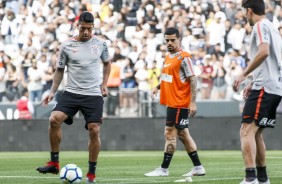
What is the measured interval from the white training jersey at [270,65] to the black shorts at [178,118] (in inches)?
136

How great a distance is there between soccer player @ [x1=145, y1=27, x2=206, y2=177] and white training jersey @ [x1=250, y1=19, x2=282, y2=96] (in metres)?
3.32

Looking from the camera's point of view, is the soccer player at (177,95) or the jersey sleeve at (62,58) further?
the soccer player at (177,95)

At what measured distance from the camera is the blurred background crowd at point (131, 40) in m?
26.0

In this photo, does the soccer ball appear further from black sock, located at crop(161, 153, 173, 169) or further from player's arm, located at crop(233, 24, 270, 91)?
player's arm, located at crop(233, 24, 270, 91)

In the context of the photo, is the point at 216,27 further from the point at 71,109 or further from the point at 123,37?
the point at 71,109

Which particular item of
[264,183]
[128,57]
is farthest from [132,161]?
[128,57]

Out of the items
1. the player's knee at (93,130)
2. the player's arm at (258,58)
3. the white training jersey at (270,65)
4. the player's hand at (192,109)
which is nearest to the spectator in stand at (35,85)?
the player's hand at (192,109)

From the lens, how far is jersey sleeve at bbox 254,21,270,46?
10.8m

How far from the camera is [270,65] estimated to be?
36.0ft

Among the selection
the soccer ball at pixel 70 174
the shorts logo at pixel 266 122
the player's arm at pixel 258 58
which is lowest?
the soccer ball at pixel 70 174

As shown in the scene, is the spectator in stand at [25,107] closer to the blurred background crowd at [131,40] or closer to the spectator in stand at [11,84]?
the blurred background crowd at [131,40]

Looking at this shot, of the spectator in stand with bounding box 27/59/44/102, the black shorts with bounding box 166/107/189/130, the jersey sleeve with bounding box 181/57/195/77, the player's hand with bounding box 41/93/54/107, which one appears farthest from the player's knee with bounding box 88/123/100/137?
the spectator in stand with bounding box 27/59/44/102

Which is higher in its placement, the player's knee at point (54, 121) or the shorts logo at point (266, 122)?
the shorts logo at point (266, 122)

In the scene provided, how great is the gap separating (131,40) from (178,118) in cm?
1618
